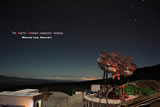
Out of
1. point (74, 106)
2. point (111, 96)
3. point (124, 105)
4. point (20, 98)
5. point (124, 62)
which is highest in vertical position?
point (124, 62)

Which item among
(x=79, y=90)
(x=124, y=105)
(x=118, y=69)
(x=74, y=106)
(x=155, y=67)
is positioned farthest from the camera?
(x=155, y=67)

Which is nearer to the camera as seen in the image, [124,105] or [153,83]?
[124,105]

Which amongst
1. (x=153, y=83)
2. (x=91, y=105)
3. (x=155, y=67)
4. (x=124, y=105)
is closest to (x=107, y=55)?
(x=91, y=105)

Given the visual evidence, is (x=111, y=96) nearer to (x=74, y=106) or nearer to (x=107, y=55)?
(x=107, y=55)

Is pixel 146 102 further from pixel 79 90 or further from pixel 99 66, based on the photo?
pixel 79 90

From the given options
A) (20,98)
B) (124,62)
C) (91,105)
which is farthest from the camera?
(20,98)

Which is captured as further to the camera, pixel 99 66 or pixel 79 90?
pixel 79 90

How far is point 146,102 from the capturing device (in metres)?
1.68

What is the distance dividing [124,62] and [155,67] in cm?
3385

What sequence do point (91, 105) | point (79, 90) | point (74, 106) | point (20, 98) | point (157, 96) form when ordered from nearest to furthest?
point (157, 96) → point (91, 105) → point (20, 98) → point (74, 106) → point (79, 90)

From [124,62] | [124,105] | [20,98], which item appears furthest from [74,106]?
[124,105]

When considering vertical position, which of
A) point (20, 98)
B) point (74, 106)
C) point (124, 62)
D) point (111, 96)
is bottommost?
point (74, 106)

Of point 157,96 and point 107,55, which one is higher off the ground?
point 107,55

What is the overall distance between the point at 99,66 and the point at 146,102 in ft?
18.0
